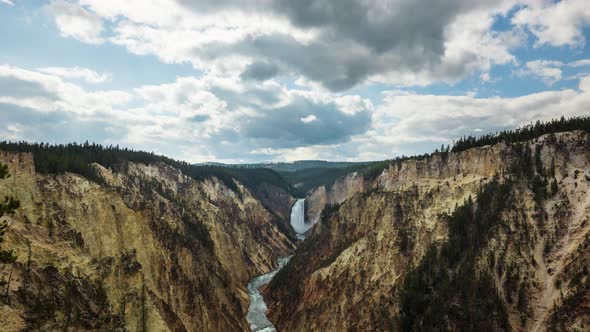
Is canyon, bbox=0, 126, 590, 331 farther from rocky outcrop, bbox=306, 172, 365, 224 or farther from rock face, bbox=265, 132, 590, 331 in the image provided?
rocky outcrop, bbox=306, 172, 365, 224

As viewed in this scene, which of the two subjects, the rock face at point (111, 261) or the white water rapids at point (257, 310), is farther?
the white water rapids at point (257, 310)

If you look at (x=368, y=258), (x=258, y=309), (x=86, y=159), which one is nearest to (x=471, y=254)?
(x=368, y=258)

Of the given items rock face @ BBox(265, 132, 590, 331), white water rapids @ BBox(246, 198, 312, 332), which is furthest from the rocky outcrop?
rock face @ BBox(265, 132, 590, 331)

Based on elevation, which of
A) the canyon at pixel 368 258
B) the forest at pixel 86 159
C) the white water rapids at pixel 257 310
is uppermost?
the forest at pixel 86 159

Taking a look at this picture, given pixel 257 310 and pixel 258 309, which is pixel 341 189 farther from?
pixel 257 310

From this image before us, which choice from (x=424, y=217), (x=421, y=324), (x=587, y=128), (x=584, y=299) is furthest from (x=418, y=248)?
(x=587, y=128)

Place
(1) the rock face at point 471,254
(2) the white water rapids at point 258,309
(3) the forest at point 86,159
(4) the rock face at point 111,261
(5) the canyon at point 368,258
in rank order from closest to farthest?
(4) the rock face at point 111,261 → (5) the canyon at point 368,258 → (1) the rock face at point 471,254 → (3) the forest at point 86,159 → (2) the white water rapids at point 258,309

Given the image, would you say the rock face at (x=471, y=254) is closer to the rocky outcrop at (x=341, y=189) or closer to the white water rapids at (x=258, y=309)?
the white water rapids at (x=258, y=309)

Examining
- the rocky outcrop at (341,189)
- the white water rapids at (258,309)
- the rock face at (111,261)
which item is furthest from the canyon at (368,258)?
the rocky outcrop at (341,189)
